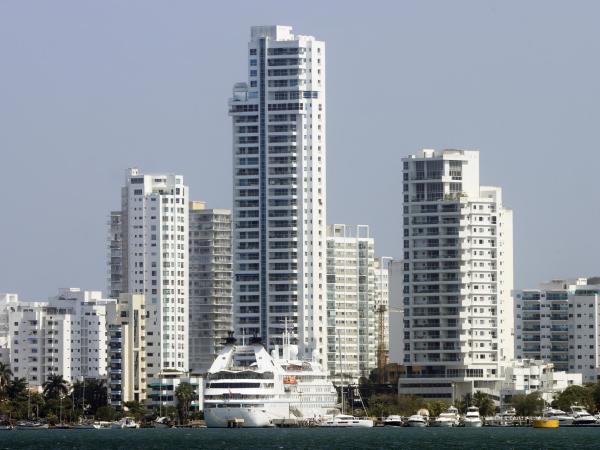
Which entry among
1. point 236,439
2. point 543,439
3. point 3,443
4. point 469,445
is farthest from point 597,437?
point 3,443

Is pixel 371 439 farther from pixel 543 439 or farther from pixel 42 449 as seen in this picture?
pixel 42 449

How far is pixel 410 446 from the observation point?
→ 17725 cm

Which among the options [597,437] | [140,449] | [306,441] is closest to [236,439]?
[306,441]

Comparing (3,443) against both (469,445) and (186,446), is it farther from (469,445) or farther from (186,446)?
(469,445)

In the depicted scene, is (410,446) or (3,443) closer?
(410,446)

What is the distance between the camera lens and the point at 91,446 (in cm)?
18450

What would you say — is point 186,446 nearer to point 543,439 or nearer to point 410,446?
point 410,446

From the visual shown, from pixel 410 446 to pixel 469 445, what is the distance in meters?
5.78

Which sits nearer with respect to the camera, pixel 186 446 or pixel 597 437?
pixel 186 446

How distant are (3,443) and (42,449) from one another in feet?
69.4

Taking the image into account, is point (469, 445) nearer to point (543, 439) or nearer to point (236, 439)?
point (543, 439)

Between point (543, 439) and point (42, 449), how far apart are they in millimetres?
52976

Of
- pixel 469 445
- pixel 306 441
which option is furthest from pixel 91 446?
pixel 469 445

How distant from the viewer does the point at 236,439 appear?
197250 mm
